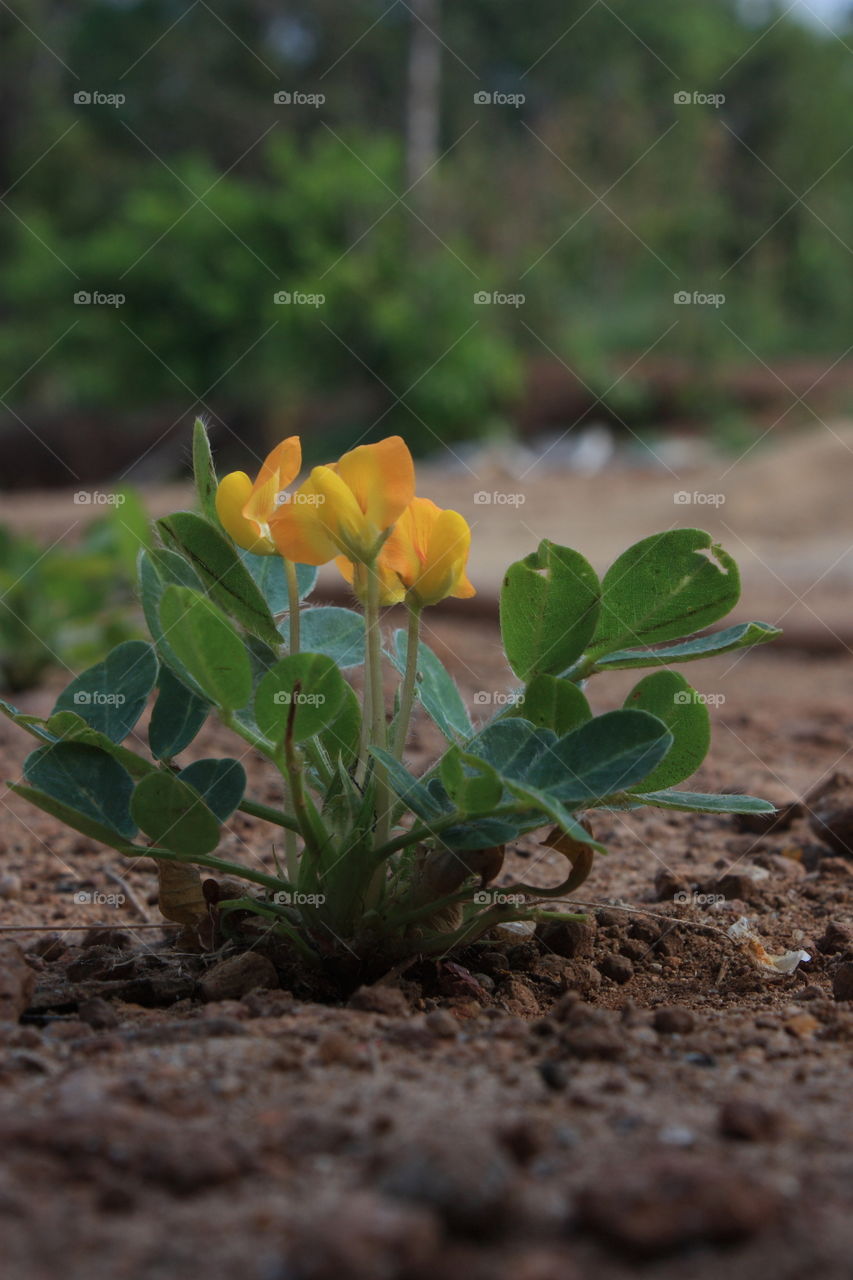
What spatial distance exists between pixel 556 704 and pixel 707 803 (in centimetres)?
16

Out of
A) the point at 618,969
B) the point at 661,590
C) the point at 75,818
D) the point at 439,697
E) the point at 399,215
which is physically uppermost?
the point at 399,215

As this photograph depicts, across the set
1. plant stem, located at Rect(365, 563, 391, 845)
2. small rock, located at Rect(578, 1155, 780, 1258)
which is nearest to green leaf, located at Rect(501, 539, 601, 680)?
plant stem, located at Rect(365, 563, 391, 845)

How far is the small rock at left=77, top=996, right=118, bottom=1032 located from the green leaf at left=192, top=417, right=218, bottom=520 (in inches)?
17.0

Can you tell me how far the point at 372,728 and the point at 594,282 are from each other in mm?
15148

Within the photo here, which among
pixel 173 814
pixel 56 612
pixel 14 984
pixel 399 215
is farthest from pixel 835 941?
pixel 399 215

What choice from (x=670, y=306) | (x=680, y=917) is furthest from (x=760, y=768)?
(x=670, y=306)

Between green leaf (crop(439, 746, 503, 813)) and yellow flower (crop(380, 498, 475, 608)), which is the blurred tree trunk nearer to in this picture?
yellow flower (crop(380, 498, 475, 608))

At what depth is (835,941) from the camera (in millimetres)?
1331

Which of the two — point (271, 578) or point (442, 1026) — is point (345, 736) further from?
point (442, 1026)

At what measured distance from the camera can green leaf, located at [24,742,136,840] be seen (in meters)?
1.12

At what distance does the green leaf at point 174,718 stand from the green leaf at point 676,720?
1.29ft

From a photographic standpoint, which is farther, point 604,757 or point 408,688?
point 408,688

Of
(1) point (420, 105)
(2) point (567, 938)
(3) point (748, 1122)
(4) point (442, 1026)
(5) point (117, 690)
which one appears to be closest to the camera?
(3) point (748, 1122)

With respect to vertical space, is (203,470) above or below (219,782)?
above
